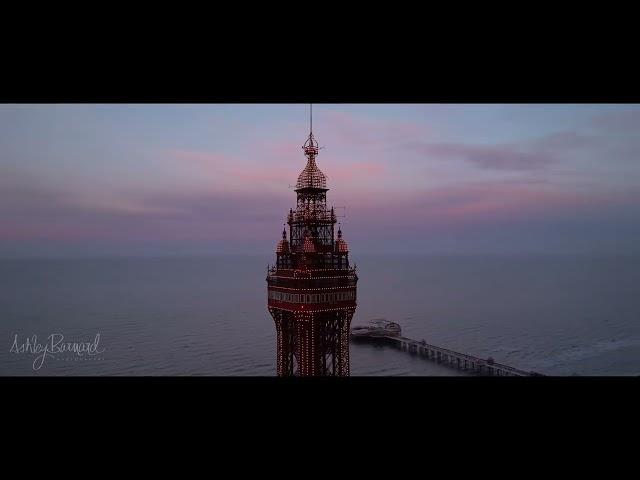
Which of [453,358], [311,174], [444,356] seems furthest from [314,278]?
[444,356]

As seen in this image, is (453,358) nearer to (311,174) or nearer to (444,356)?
(444,356)

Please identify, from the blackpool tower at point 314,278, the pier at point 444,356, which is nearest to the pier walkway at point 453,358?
the pier at point 444,356

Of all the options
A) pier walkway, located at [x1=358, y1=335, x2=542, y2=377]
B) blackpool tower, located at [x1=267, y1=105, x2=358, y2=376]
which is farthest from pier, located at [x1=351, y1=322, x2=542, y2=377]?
blackpool tower, located at [x1=267, y1=105, x2=358, y2=376]

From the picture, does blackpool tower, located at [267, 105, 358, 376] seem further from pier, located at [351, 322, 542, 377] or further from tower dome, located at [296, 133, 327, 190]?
pier, located at [351, 322, 542, 377]
